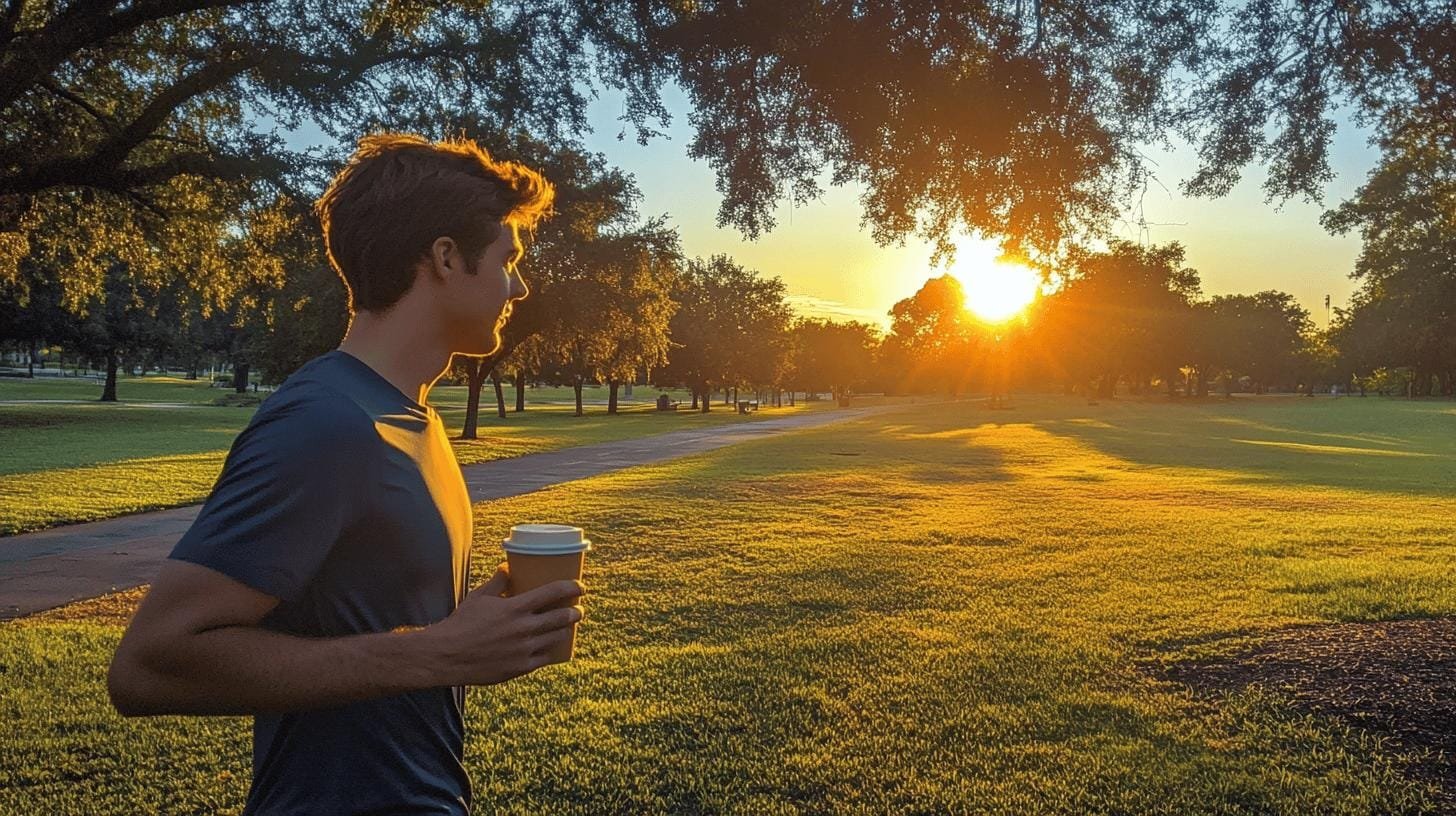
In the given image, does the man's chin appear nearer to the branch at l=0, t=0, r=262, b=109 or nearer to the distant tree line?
the distant tree line

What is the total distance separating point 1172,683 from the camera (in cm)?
574

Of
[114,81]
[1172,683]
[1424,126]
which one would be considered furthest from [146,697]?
[114,81]

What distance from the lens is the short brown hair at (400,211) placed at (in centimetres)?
166

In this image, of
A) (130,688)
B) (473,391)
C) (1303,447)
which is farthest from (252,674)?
(1303,447)

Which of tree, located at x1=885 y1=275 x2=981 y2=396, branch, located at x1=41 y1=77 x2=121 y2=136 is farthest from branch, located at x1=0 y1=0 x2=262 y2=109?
tree, located at x1=885 y1=275 x2=981 y2=396

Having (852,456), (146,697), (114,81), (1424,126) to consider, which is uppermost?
(114,81)

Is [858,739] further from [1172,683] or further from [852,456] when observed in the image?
[852,456]

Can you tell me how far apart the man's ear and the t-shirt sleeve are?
13.8 inches

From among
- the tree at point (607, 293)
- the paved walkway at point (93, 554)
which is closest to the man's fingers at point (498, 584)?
the paved walkway at point (93, 554)

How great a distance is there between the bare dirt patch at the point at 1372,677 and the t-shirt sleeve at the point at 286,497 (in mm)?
4776

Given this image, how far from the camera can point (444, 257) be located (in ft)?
5.57

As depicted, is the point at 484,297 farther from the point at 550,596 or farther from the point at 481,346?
the point at 550,596

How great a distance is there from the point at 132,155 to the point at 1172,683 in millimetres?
12967

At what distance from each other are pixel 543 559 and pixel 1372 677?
19.5ft
